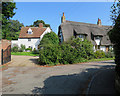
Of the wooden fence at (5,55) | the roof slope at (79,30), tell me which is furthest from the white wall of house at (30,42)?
the wooden fence at (5,55)

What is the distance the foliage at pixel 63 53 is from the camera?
42.5ft

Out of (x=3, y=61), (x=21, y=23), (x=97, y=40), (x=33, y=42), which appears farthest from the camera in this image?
(x=21, y=23)

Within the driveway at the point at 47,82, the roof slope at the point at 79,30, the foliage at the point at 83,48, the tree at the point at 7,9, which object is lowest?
the driveway at the point at 47,82

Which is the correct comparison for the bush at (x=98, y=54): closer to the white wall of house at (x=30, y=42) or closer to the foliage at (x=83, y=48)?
the foliage at (x=83, y=48)

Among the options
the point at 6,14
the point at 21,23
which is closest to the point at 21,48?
the point at 6,14

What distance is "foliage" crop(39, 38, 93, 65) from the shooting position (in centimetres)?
1295

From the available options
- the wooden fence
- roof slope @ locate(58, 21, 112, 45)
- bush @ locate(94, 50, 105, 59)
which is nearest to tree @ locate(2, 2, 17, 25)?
the wooden fence

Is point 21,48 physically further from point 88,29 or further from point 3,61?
point 88,29

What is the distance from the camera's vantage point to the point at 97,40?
26.4 m

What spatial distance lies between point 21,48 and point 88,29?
1889cm

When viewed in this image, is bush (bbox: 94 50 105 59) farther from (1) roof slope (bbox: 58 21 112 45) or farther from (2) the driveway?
(2) the driveway

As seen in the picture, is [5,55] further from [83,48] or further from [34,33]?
[34,33]

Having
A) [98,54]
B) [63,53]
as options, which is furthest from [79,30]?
[63,53]

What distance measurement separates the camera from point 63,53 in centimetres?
1369
